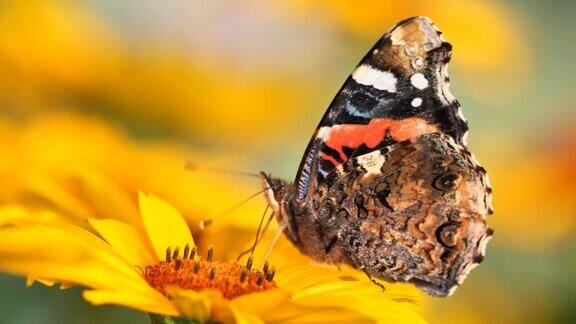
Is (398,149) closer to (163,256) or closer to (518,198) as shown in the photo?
(163,256)

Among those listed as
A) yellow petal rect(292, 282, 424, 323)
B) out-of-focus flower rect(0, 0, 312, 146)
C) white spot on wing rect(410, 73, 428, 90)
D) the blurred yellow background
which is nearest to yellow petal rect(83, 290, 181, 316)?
yellow petal rect(292, 282, 424, 323)

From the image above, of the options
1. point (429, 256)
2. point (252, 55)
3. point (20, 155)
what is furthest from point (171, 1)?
point (429, 256)

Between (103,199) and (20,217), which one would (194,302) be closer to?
(20,217)

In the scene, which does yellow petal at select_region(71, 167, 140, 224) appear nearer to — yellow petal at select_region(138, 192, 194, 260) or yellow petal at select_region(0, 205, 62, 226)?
yellow petal at select_region(138, 192, 194, 260)

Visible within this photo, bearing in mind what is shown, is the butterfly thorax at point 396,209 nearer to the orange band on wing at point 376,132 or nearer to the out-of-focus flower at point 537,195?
the orange band on wing at point 376,132

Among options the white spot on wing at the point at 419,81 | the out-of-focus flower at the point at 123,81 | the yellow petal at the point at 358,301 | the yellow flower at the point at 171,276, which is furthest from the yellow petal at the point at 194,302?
the out-of-focus flower at the point at 123,81

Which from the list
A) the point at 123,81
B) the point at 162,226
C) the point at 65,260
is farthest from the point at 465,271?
the point at 123,81
